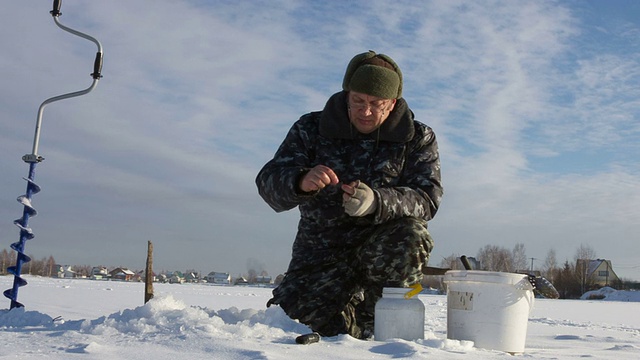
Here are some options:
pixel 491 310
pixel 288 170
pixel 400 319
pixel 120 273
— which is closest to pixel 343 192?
pixel 288 170

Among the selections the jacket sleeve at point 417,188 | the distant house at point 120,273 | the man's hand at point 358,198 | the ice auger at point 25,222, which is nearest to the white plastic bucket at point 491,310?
the jacket sleeve at point 417,188

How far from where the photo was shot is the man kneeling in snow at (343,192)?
123 inches

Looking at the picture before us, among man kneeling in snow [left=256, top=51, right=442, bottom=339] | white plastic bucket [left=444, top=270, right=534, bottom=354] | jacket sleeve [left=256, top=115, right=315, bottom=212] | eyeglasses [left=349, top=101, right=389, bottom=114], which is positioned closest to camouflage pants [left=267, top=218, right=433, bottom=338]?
man kneeling in snow [left=256, top=51, right=442, bottom=339]

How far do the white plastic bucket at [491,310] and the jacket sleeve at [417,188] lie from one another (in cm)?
40

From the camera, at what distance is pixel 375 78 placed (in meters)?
3.15

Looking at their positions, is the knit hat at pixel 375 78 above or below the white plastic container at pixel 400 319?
above

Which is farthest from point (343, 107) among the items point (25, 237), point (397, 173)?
point (25, 237)

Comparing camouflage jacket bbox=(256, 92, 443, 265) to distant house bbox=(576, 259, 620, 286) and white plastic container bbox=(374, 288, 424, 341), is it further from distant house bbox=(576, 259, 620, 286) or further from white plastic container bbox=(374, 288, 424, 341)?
distant house bbox=(576, 259, 620, 286)

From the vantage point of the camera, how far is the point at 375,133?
3.42 metres

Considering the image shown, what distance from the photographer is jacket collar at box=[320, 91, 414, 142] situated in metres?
3.36

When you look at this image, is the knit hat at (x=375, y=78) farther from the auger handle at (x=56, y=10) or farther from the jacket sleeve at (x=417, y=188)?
the auger handle at (x=56, y=10)

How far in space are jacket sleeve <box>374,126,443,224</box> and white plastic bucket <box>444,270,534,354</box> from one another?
40 cm

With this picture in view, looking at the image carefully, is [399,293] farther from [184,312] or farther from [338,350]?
[184,312]

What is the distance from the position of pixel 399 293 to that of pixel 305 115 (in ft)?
4.05
